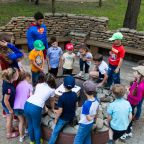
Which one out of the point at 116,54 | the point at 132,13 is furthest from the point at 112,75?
the point at 132,13

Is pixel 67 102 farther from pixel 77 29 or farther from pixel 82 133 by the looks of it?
pixel 77 29

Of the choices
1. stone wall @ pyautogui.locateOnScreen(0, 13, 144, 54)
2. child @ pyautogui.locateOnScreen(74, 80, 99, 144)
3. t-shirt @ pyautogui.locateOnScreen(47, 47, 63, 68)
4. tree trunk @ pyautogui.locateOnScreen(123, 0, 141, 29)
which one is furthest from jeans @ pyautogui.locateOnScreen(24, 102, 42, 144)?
tree trunk @ pyautogui.locateOnScreen(123, 0, 141, 29)

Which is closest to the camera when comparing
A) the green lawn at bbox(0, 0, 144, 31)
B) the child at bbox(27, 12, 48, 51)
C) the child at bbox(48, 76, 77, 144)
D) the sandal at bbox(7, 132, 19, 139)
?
the child at bbox(48, 76, 77, 144)

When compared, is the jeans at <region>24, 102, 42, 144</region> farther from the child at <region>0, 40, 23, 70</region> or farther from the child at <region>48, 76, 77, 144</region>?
the child at <region>0, 40, 23, 70</region>

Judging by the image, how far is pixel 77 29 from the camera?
10.2m

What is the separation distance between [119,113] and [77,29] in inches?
219

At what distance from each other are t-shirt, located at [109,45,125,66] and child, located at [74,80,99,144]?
2329mm

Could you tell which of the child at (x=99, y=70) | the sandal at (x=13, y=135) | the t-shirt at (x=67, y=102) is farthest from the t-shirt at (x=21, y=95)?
the child at (x=99, y=70)

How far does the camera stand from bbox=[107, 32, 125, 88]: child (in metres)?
7.06

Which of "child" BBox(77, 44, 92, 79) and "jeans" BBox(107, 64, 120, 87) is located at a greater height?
"child" BBox(77, 44, 92, 79)

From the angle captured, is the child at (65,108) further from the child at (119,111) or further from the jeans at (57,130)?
the child at (119,111)

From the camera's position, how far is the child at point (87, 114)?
4902 mm

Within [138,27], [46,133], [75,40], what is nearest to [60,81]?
[46,133]

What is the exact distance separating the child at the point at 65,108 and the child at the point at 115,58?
2.31m
